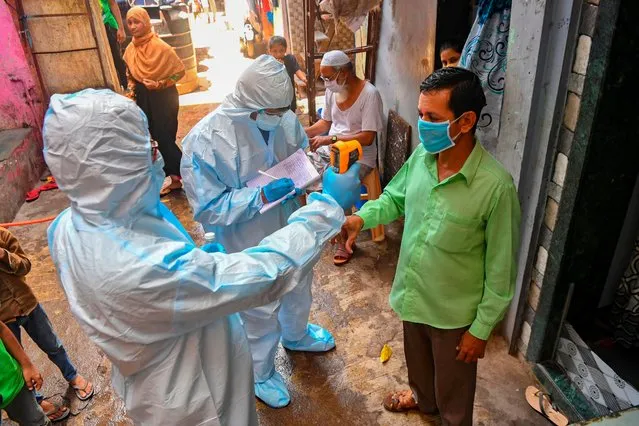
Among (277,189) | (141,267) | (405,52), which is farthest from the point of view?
(405,52)

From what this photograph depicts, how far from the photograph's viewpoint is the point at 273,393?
2889 millimetres

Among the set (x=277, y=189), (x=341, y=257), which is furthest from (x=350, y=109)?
(x=277, y=189)

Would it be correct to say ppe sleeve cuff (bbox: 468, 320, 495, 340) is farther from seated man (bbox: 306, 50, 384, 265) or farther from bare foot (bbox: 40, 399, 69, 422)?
bare foot (bbox: 40, 399, 69, 422)

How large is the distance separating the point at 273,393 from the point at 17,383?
134 centimetres

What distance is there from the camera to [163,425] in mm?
1795

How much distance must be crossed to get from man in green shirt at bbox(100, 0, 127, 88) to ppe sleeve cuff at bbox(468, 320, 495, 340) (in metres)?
6.87

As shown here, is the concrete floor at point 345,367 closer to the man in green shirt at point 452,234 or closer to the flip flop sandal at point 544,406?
the flip flop sandal at point 544,406

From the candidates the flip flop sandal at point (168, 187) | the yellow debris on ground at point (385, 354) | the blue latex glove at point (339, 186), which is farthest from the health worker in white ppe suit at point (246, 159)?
the flip flop sandal at point (168, 187)

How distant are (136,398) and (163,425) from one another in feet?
0.47

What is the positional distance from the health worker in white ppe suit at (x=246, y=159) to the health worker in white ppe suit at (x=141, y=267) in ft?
2.12

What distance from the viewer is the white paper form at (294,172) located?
2.56 metres

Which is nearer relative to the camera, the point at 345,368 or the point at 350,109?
the point at 345,368

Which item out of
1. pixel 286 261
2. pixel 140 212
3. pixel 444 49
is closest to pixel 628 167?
pixel 444 49

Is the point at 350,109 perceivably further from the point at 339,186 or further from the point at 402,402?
the point at 402,402
